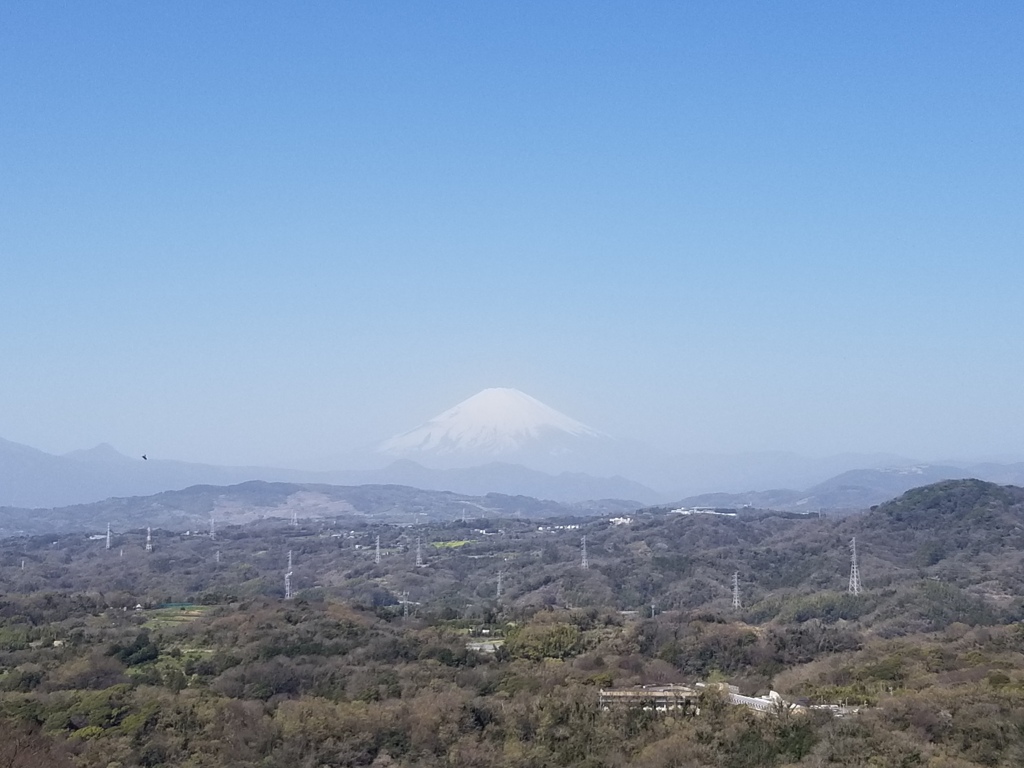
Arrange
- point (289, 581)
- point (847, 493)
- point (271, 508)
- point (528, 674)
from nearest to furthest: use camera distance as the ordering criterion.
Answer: point (528, 674) < point (289, 581) < point (271, 508) < point (847, 493)

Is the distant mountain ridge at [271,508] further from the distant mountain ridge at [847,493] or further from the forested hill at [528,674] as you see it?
the forested hill at [528,674]

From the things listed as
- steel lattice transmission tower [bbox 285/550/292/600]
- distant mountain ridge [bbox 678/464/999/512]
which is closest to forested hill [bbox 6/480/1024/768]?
steel lattice transmission tower [bbox 285/550/292/600]

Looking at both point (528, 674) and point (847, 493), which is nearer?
point (528, 674)

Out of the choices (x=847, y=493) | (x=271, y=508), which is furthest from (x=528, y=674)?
(x=847, y=493)

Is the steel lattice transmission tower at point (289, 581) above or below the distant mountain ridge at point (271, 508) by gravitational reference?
below

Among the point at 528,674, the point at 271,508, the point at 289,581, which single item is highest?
the point at 528,674

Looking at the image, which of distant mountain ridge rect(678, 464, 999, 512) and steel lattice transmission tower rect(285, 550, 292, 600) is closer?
steel lattice transmission tower rect(285, 550, 292, 600)

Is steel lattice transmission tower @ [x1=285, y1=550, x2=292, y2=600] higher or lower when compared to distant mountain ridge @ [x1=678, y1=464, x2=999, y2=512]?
lower

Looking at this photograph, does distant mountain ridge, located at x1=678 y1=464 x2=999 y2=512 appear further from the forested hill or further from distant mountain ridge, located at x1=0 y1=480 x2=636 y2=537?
the forested hill

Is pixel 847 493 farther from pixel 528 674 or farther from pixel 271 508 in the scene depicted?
pixel 528 674

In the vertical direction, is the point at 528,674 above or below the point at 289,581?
above

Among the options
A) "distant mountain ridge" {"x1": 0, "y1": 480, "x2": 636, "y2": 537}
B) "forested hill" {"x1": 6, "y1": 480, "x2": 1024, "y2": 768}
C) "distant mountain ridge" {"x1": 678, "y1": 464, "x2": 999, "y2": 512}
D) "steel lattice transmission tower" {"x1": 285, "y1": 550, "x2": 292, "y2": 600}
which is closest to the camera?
"forested hill" {"x1": 6, "y1": 480, "x2": 1024, "y2": 768}

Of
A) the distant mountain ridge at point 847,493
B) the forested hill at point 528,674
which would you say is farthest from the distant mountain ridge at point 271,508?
the forested hill at point 528,674
